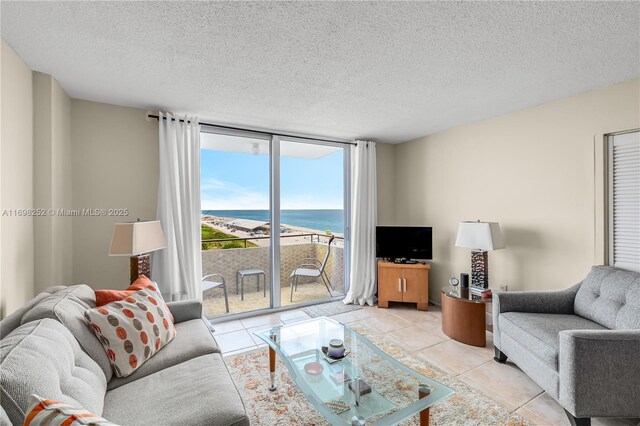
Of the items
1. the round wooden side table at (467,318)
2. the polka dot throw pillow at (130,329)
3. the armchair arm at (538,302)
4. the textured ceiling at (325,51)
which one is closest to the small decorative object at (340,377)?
the polka dot throw pillow at (130,329)

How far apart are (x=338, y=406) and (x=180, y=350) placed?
1.08 m

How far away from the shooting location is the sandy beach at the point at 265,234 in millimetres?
3631

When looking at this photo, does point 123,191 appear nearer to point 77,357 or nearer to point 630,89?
point 77,357

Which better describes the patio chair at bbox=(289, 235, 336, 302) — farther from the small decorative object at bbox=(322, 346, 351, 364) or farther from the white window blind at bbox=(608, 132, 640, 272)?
the white window blind at bbox=(608, 132, 640, 272)

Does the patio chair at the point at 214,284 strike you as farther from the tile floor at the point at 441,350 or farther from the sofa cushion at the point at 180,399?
the sofa cushion at the point at 180,399

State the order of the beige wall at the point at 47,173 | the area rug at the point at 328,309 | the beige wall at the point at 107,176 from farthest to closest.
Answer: the area rug at the point at 328,309 → the beige wall at the point at 107,176 → the beige wall at the point at 47,173

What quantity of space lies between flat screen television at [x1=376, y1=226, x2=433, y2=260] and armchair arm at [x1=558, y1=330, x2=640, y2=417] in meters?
2.23

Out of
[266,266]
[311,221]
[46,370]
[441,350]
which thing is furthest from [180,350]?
[311,221]

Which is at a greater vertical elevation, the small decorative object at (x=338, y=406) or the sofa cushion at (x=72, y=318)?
the sofa cushion at (x=72, y=318)

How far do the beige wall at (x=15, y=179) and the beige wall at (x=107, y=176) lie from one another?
55 cm

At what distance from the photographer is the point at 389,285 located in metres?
4.04

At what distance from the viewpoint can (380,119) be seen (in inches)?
135

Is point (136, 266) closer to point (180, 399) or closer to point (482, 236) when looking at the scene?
point (180, 399)

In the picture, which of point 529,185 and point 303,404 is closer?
point 303,404
